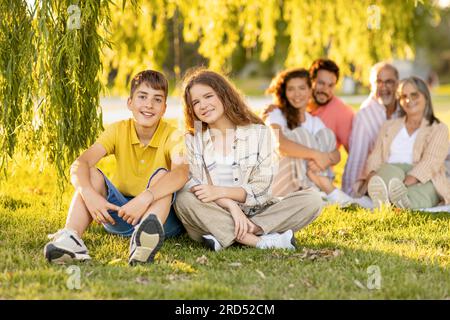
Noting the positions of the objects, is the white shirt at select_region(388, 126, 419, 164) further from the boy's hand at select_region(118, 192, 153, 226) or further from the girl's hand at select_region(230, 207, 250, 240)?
the boy's hand at select_region(118, 192, 153, 226)

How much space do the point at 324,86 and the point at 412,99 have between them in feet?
2.65

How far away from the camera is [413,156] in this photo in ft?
18.1

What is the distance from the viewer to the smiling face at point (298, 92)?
565cm

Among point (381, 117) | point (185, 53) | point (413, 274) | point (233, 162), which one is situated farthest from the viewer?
point (185, 53)

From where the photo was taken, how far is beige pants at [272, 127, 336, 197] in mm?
5719

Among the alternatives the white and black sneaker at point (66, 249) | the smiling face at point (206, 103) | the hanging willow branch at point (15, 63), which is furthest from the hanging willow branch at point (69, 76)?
the white and black sneaker at point (66, 249)

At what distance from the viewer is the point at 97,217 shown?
12.7ft

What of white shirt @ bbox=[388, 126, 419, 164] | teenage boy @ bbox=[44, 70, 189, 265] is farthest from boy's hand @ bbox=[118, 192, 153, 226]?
white shirt @ bbox=[388, 126, 419, 164]

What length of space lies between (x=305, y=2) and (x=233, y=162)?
4366 mm

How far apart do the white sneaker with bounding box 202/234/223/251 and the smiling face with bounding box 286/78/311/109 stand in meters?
1.95

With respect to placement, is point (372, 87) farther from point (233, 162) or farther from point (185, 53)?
point (185, 53)

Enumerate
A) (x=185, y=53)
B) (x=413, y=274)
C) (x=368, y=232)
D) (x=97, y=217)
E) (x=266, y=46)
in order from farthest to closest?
(x=185, y=53) → (x=266, y=46) → (x=368, y=232) → (x=97, y=217) → (x=413, y=274)

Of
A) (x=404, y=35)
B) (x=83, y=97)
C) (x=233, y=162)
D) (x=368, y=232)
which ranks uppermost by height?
(x=404, y=35)
